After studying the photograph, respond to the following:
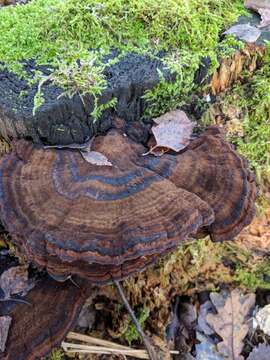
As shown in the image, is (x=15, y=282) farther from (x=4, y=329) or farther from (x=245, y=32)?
(x=245, y=32)

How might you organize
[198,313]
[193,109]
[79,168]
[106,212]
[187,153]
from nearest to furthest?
1. [106,212]
2. [79,168]
3. [187,153]
4. [193,109]
5. [198,313]

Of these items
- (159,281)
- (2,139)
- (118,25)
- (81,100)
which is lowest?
(159,281)

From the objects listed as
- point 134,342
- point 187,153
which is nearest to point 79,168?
point 187,153

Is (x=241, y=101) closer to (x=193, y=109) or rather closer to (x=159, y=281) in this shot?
(x=193, y=109)

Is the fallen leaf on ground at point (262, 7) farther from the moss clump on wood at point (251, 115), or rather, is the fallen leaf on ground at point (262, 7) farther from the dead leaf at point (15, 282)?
the dead leaf at point (15, 282)

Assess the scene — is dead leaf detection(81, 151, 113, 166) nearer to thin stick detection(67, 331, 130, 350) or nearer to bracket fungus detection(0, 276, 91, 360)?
bracket fungus detection(0, 276, 91, 360)

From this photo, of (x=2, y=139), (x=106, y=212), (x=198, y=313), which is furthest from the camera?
(x=198, y=313)

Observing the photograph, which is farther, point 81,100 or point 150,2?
point 150,2

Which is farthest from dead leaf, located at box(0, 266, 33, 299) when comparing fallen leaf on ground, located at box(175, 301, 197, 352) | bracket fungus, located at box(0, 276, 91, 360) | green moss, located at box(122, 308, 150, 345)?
fallen leaf on ground, located at box(175, 301, 197, 352)
